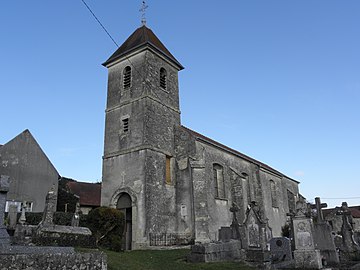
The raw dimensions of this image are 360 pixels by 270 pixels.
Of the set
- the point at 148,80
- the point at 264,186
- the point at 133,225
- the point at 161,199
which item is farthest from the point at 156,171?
the point at 264,186

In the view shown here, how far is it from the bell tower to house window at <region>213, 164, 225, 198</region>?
11.7 ft

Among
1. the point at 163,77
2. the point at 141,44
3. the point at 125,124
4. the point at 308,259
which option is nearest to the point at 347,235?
the point at 308,259

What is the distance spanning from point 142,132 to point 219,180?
21.9 ft

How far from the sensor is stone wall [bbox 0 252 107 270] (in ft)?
9.85

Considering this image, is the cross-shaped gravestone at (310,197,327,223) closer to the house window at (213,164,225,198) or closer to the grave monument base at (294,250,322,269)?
the grave monument base at (294,250,322,269)

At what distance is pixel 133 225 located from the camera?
17422 millimetres

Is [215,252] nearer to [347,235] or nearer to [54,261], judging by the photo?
[347,235]

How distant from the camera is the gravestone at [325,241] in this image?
1219 cm

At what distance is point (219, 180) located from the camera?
71.7 feet

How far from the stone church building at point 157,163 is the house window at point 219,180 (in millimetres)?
70

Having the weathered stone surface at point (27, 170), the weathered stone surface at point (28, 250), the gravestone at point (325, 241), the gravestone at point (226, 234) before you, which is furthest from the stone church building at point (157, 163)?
the weathered stone surface at point (28, 250)

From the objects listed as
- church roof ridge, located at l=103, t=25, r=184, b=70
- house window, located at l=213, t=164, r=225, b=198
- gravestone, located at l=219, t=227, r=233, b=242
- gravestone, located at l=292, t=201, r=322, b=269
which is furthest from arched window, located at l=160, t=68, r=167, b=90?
gravestone, located at l=292, t=201, r=322, b=269

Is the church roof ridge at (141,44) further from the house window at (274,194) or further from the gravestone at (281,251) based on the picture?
the gravestone at (281,251)

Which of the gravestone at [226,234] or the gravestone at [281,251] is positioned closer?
the gravestone at [281,251]
